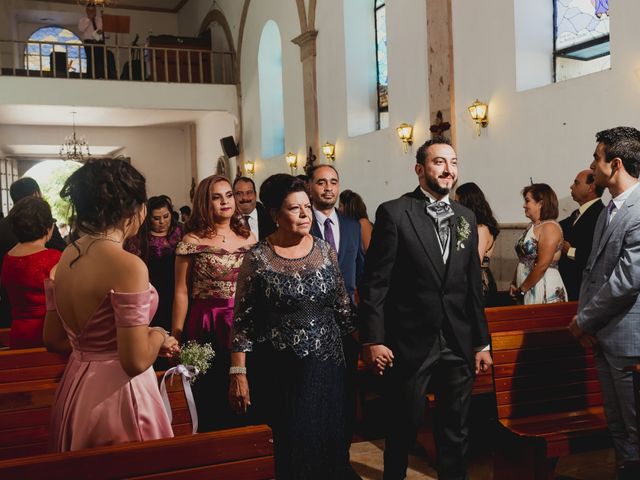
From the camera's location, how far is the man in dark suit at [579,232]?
542cm

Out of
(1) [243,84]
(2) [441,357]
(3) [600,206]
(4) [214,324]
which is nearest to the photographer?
(2) [441,357]

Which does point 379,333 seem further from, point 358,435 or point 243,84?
point 243,84

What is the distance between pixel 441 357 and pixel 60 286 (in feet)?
5.83

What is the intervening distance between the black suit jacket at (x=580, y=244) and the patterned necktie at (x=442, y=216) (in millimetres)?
2390

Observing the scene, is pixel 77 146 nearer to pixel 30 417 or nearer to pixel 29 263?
pixel 29 263

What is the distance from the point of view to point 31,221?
3.90 metres

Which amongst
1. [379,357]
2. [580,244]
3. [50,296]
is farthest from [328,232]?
[580,244]

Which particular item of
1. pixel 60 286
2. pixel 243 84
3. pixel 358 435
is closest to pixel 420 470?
pixel 358 435

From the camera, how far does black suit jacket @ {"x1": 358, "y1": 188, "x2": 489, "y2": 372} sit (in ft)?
10.4

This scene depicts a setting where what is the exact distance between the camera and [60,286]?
205 centimetres

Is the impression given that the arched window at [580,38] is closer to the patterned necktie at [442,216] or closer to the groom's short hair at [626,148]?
the groom's short hair at [626,148]

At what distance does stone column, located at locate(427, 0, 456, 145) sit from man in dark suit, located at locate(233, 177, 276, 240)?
4.18m

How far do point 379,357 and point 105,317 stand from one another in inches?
57.5

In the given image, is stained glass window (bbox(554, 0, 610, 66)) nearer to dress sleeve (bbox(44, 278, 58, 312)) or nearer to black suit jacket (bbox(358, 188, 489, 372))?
black suit jacket (bbox(358, 188, 489, 372))
